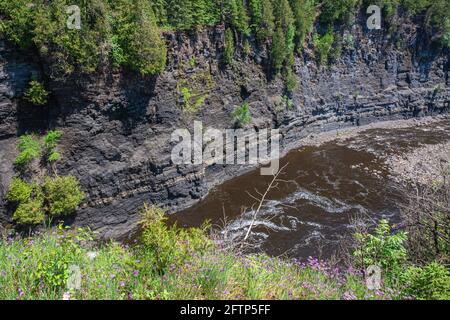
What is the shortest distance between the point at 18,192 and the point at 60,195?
1.47 metres

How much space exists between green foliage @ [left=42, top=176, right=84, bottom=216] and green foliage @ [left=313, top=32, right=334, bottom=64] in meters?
20.5

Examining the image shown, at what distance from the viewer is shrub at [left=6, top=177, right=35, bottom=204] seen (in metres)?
13.0

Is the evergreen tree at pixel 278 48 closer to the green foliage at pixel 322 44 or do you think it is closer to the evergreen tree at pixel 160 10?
the green foliage at pixel 322 44

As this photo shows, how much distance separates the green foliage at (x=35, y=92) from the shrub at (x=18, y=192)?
317 cm

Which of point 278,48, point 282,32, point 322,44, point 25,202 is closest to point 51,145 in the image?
point 25,202

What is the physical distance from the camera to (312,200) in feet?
60.3

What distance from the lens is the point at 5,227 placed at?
13016 mm

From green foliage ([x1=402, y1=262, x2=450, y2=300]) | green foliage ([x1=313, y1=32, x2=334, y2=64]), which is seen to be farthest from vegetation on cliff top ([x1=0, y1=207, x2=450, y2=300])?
green foliage ([x1=313, y1=32, x2=334, y2=64])

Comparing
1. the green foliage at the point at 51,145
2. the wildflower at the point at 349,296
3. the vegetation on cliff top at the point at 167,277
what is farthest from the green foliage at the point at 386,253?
the green foliage at the point at 51,145

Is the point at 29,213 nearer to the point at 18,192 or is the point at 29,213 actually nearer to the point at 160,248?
the point at 18,192

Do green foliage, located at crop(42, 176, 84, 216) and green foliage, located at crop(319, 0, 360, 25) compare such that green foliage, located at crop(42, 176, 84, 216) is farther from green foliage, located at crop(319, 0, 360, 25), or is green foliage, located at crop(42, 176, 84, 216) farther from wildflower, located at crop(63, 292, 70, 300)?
green foliage, located at crop(319, 0, 360, 25)

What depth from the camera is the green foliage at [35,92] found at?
13.7 m
